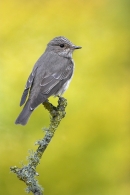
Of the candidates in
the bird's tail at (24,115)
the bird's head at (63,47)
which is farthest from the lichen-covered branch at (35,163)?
the bird's head at (63,47)

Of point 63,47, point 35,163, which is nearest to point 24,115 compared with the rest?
point 35,163

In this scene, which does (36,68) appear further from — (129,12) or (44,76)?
(129,12)

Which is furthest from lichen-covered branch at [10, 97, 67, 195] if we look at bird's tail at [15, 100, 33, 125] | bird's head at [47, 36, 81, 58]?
bird's head at [47, 36, 81, 58]

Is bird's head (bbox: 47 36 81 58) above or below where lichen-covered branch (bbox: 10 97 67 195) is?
above

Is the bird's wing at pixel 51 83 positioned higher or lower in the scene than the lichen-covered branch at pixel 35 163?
higher

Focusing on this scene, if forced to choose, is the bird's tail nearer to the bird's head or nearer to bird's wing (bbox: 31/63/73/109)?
bird's wing (bbox: 31/63/73/109)

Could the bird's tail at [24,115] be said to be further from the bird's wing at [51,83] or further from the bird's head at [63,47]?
the bird's head at [63,47]

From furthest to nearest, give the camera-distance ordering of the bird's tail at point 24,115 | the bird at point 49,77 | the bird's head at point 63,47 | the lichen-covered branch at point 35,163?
1. the bird's head at point 63,47
2. the bird at point 49,77
3. the bird's tail at point 24,115
4. the lichen-covered branch at point 35,163

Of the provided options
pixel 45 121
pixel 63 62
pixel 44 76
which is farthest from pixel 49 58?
pixel 45 121
